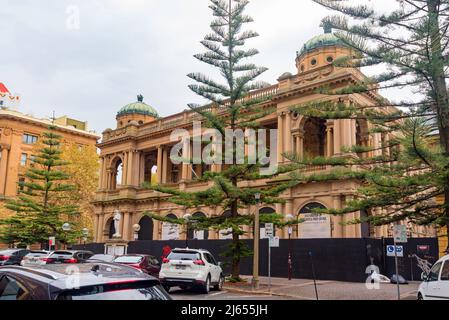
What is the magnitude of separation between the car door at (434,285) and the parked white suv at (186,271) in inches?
294

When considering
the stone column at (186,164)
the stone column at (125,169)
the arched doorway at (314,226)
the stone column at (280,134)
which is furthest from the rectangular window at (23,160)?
the arched doorway at (314,226)

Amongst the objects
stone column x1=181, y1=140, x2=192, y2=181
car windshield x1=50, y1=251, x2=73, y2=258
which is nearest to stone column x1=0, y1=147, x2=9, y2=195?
stone column x1=181, y1=140, x2=192, y2=181

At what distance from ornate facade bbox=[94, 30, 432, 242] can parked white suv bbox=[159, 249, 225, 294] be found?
8019mm

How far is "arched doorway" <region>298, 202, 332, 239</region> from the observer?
30.4 m

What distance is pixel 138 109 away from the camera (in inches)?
2293

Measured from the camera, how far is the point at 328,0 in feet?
48.2

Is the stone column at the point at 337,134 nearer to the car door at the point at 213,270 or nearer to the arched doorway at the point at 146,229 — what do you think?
the car door at the point at 213,270

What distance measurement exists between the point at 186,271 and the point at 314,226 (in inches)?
697

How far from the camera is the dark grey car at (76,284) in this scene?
409 cm

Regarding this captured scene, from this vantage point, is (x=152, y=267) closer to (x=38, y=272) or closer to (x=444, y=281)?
(x=444, y=281)

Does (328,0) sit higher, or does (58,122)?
(58,122)
